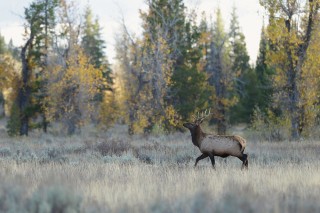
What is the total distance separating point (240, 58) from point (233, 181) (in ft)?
117

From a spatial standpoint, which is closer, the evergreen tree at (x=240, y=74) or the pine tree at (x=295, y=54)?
the pine tree at (x=295, y=54)

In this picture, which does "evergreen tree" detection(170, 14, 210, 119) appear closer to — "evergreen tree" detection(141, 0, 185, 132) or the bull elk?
"evergreen tree" detection(141, 0, 185, 132)

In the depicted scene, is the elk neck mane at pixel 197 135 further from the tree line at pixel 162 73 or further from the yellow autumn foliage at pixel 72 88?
the yellow autumn foliage at pixel 72 88

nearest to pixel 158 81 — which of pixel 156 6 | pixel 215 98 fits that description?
pixel 156 6

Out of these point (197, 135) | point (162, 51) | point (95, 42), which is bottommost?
point (197, 135)

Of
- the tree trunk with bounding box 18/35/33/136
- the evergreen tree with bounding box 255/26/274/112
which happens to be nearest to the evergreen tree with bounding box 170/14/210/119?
the evergreen tree with bounding box 255/26/274/112

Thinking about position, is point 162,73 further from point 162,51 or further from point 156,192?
point 156,192

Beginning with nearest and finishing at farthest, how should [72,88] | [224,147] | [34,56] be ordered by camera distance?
[224,147], [72,88], [34,56]

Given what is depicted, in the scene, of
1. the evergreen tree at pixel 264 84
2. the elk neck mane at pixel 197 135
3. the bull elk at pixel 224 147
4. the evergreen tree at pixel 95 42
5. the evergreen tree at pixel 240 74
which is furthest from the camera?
the evergreen tree at pixel 95 42

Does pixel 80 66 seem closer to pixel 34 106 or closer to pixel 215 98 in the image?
pixel 34 106

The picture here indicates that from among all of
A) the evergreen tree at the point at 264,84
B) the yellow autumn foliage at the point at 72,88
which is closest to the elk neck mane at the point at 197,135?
the evergreen tree at the point at 264,84

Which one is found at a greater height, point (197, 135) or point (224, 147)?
point (197, 135)

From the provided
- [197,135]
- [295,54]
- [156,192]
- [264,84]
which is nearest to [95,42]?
[264,84]

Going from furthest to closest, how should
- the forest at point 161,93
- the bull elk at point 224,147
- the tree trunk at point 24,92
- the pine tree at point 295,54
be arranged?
the tree trunk at point 24,92, the pine tree at point 295,54, the forest at point 161,93, the bull elk at point 224,147
